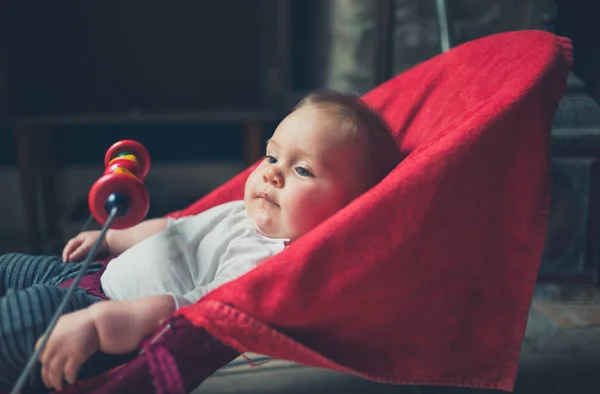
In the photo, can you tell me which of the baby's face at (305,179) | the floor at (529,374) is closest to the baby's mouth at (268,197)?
the baby's face at (305,179)

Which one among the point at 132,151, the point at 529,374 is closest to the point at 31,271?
the point at 132,151

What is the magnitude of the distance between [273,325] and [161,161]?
1.53 meters

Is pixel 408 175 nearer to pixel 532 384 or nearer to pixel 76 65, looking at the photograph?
pixel 532 384

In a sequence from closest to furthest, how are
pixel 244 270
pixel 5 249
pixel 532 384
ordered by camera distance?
pixel 244 270 → pixel 532 384 → pixel 5 249

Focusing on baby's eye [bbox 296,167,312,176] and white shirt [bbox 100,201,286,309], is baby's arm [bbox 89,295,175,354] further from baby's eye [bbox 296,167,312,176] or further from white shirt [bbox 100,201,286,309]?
baby's eye [bbox 296,167,312,176]

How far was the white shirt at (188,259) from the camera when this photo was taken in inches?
33.1

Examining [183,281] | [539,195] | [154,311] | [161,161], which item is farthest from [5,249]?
[539,195]

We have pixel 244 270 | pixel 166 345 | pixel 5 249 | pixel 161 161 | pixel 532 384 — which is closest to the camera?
pixel 166 345

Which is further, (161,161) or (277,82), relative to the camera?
(161,161)

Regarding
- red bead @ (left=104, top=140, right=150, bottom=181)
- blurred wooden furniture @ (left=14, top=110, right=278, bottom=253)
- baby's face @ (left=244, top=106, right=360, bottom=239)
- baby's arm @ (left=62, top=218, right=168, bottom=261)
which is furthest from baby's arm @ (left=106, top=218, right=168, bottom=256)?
blurred wooden furniture @ (left=14, top=110, right=278, bottom=253)

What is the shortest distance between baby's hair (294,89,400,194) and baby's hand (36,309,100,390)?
0.41 metres

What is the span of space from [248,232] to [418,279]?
28 cm

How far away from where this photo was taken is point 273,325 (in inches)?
27.3

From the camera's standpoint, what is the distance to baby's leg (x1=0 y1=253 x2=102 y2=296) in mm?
884
